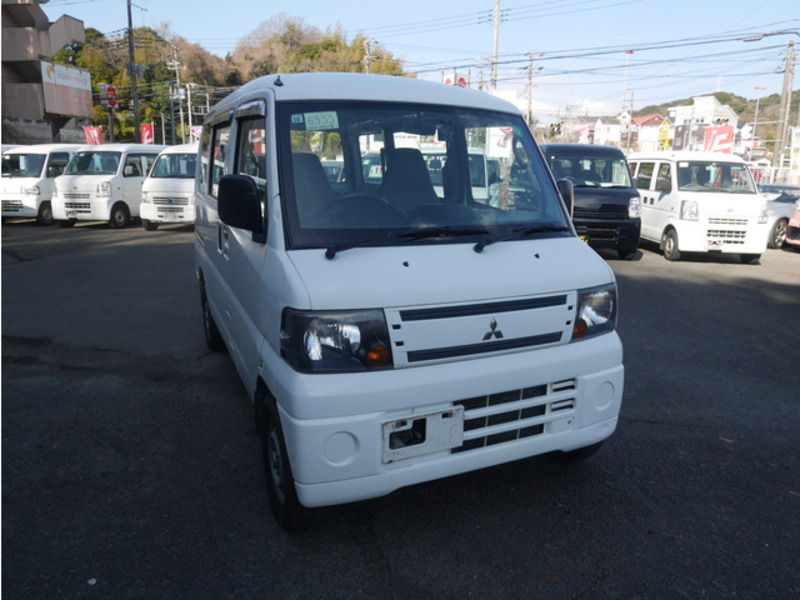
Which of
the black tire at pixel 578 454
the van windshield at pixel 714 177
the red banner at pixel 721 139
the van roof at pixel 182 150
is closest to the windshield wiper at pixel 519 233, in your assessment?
the black tire at pixel 578 454

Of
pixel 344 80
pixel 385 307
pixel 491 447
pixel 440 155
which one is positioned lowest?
pixel 491 447

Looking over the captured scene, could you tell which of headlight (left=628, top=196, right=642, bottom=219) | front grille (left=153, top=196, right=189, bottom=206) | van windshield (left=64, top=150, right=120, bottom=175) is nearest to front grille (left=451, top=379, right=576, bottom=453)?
headlight (left=628, top=196, right=642, bottom=219)

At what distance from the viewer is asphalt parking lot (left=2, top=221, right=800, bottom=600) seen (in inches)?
105

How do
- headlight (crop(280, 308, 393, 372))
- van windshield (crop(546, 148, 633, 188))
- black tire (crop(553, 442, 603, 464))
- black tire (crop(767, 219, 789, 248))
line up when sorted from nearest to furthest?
headlight (crop(280, 308, 393, 372)) < black tire (crop(553, 442, 603, 464)) < van windshield (crop(546, 148, 633, 188)) < black tire (crop(767, 219, 789, 248))

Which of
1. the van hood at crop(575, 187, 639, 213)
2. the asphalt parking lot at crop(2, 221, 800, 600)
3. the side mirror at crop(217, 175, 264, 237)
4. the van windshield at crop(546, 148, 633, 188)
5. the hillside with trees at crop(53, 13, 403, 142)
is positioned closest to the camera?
the asphalt parking lot at crop(2, 221, 800, 600)

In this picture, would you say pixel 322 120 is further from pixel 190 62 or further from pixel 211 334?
pixel 190 62

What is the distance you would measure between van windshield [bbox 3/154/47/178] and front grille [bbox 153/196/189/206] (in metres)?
4.50

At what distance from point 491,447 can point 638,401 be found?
2.31 meters

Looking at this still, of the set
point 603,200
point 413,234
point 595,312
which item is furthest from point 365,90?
point 603,200

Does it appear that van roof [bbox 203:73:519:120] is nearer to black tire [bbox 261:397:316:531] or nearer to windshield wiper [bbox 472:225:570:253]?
windshield wiper [bbox 472:225:570:253]

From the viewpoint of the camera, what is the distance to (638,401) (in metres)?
4.71

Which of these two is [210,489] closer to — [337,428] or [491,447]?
[337,428]

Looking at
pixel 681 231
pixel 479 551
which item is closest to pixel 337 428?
pixel 479 551

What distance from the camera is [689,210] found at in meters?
11.2
